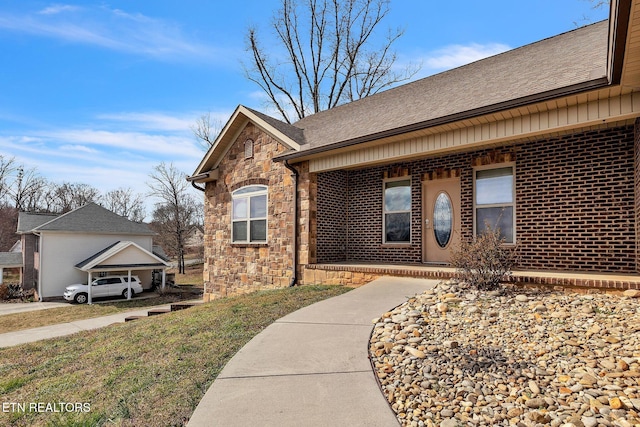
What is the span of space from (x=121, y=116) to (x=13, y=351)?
16.0 meters

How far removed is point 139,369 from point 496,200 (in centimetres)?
706

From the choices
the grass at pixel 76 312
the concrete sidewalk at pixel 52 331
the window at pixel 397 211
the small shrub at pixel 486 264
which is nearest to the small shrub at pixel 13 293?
the grass at pixel 76 312

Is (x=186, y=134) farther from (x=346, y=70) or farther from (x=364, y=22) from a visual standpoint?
(x=364, y=22)

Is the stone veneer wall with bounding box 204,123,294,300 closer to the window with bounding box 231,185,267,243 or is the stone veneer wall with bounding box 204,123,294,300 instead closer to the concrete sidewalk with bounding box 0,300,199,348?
the window with bounding box 231,185,267,243

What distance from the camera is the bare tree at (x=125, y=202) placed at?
43750 millimetres

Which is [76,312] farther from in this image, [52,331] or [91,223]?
[91,223]

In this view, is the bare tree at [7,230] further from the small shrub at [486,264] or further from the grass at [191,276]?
the small shrub at [486,264]

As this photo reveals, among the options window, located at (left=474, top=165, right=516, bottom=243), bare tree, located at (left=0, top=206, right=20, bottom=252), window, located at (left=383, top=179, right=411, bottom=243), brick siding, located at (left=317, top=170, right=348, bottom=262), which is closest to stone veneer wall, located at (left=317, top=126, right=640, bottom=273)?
window, located at (left=474, top=165, right=516, bottom=243)

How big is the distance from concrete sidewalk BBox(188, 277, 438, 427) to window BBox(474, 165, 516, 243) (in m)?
3.82

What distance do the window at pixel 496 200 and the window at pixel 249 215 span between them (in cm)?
536

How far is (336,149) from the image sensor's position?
8.13 m

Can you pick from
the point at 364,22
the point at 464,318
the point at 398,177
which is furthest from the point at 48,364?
the point at 364,22

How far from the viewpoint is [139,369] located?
4086mm

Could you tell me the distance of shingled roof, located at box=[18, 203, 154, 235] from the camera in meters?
20.5
